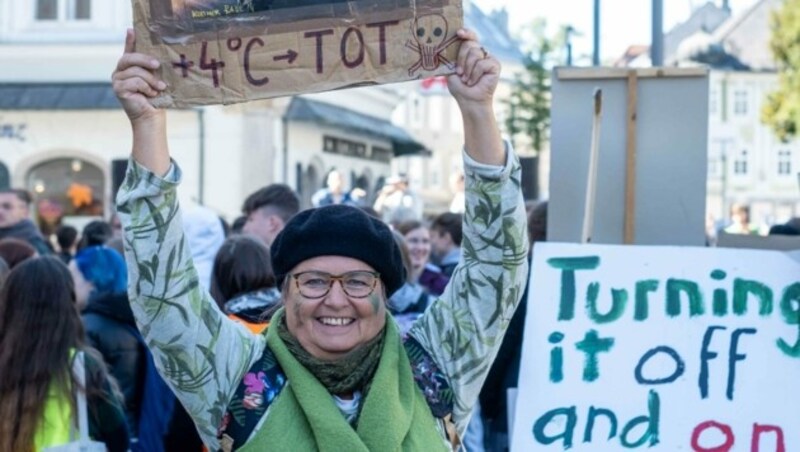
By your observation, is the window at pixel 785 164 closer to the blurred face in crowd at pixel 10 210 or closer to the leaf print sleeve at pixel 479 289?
the blurred face in crowd at pixel 10 210

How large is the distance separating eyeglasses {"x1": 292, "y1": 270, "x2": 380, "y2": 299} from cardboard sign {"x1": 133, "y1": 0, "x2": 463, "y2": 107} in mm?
390

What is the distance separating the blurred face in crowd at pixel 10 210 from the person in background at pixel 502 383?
5.29 meters

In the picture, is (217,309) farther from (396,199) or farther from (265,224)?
(396,199)

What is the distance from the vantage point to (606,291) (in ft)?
18.0

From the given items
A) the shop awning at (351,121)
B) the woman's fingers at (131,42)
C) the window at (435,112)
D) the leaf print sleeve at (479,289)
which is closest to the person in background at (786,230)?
the leaf print sleeve at (479,289)

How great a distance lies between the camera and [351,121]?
108 ft

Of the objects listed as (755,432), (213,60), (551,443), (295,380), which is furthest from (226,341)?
(755,432)

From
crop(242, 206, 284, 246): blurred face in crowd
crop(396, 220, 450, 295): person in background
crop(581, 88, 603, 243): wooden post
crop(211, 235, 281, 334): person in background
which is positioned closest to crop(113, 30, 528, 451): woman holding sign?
crop(211, 235, 281, 334): person in background

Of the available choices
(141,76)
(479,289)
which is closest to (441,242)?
(479,289)

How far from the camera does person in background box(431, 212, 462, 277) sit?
369 inches

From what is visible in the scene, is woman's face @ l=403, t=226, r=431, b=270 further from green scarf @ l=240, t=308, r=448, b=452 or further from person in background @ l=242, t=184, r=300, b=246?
green scarf @ l=240, t=308, r=448, b=452

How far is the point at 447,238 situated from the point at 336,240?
6.35m

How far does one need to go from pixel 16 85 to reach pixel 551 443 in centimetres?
2499

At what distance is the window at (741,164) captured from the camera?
81.4 metres
